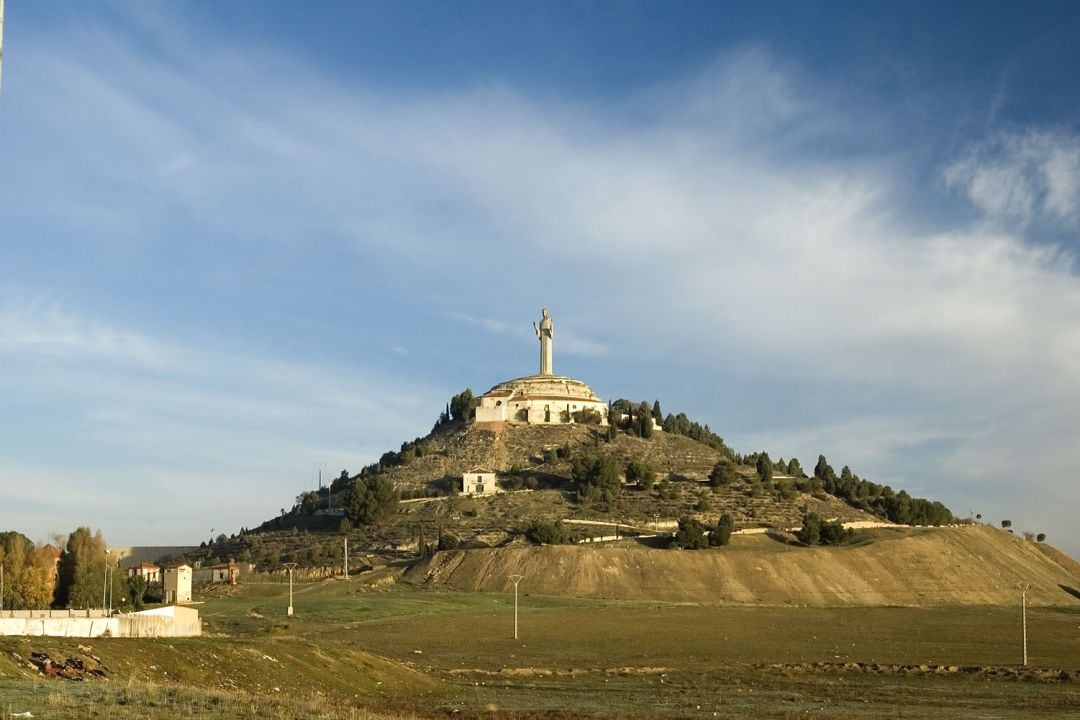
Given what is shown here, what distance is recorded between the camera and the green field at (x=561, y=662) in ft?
115

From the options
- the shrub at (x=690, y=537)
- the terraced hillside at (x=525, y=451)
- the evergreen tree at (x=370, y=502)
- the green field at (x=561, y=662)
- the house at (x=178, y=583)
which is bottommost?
the green field at (x=561, y=662)

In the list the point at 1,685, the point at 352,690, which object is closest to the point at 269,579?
the point at 352,690

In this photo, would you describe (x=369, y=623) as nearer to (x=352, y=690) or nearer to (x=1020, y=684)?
(x=352, y=690)

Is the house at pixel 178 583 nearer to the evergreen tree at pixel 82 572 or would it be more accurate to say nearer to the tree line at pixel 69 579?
the tree line at pixel 69 579

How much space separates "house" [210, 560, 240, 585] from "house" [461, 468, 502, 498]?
31373 millimetres

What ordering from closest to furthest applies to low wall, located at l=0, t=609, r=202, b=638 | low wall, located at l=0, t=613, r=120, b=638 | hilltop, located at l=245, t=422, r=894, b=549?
low wall, located at l=0, t=613, r=120, b=638 → low wall, located at l=0, t=609, r=202, b=638 → hilltop, located at l=245, t=422, r=894, b=549

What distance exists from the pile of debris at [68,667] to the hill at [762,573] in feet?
212

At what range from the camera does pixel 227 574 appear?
106 m

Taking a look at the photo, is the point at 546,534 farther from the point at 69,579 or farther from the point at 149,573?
the point at 69,579

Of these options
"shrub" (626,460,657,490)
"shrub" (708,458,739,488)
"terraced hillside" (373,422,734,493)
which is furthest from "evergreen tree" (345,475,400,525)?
"shrub" (708,458,739,488)

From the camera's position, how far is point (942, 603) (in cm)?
10050

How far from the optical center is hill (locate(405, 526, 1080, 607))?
98938mm

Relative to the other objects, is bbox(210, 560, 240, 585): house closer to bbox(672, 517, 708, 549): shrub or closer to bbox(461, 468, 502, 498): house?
bbox(461, 468, 502, 498): house

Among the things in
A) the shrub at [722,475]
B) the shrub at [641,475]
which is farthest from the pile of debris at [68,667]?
the shrub at [722,475]
